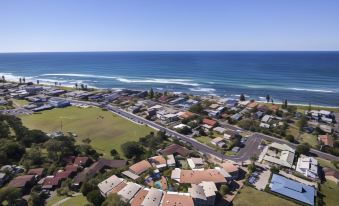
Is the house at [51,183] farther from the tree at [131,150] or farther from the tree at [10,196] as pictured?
the tree at [131,150]

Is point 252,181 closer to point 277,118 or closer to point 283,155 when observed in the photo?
point 283,155

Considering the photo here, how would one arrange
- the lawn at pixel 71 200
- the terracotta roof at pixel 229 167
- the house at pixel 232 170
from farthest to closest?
the terracotta roof at pixel 229 167 → the house at pixel 232 170 → the lawn at pixel 71 200

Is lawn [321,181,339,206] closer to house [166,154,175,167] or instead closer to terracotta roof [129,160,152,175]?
house [166,154,175,167]

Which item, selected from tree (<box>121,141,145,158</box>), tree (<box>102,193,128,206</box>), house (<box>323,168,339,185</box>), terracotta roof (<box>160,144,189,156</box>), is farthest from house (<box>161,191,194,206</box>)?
house (<box>323,168,339,185</box>)

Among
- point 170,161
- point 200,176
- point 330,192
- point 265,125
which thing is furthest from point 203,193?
point 265,125

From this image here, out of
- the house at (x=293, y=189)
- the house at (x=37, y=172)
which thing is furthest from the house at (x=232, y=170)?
the house at (x=37, y=172)

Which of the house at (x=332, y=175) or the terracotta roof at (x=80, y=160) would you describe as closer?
the house at (x=332, y=175)

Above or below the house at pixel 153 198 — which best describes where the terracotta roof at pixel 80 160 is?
below
